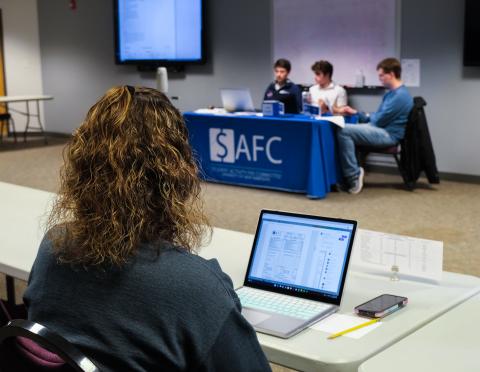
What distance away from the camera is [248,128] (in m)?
6.52

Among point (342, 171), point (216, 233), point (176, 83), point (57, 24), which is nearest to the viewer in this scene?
point (216, 233)

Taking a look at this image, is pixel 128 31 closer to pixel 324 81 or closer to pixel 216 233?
pixel 324 81

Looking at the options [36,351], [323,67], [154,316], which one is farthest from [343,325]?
[323,67]

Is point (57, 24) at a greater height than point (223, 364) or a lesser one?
greater

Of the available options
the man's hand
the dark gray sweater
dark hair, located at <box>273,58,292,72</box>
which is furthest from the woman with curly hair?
dark hair, located at <box>273,58,292,72</box>

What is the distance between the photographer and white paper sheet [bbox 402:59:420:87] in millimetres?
7082

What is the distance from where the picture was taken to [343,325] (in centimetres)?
166

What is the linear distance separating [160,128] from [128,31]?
849 centimetres

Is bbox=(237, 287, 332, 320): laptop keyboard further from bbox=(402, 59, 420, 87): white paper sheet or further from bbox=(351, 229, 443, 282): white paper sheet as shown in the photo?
bbox=(402, 59, 420, 87): white paper sheet

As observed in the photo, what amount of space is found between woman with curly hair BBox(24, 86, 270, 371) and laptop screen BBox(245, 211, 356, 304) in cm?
52

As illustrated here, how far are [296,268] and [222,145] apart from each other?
498cm

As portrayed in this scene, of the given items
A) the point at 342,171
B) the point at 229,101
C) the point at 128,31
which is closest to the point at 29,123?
the point at 128,31

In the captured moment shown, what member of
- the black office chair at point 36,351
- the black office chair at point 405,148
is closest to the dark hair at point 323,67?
the black office chair at point 405,148

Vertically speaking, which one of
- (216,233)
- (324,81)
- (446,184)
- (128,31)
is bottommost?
(446,184)
